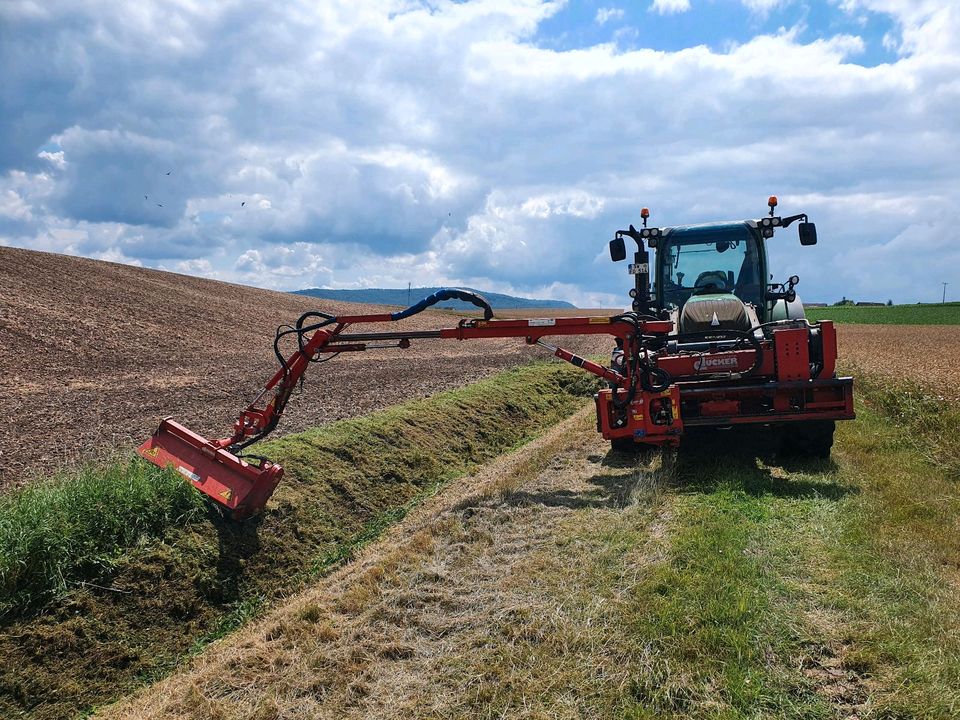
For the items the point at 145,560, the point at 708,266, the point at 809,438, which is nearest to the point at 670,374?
the point at 809,438

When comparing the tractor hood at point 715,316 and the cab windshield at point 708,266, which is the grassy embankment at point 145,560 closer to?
the tractor hood at point 715,316

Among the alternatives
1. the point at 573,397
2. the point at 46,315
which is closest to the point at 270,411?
the point at 573,397

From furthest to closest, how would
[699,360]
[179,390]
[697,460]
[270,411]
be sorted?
[179,390] < [697,460] < [699,360] < [270,411]

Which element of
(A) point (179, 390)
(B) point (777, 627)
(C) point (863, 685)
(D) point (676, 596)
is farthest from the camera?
(A) point (179, 390)

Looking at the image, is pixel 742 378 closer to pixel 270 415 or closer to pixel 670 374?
pixel 670 374

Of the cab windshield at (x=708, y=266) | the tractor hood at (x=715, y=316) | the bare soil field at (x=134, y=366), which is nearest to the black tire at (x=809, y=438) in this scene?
the tractor hood at (x=715, y=316)

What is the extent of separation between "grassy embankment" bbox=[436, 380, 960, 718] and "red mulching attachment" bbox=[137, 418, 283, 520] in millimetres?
2742

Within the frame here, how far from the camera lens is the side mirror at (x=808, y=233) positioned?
9827mm

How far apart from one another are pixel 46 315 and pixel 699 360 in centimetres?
1948

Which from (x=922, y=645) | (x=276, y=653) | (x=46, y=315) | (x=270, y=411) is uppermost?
(x=46, y=315)

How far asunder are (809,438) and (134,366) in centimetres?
1555

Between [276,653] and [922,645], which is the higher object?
[922,645]

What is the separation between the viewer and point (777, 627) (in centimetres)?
445

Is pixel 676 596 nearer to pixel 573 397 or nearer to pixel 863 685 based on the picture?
pixel 863 685
